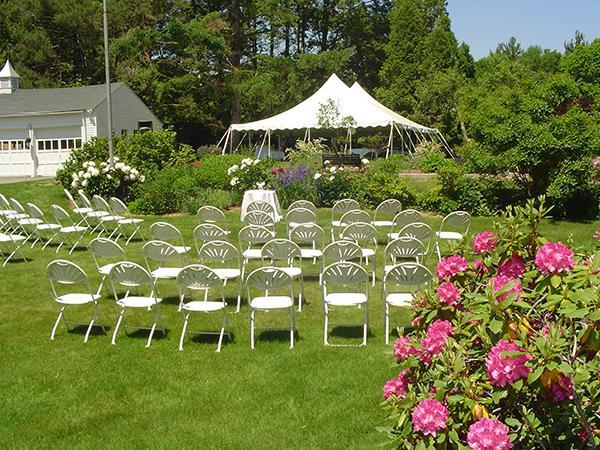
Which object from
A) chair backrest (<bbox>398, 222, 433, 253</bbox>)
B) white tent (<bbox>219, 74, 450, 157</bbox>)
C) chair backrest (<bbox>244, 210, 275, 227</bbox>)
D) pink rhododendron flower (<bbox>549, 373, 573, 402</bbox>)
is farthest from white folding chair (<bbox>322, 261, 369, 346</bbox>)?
white tent (<bbox>219, 74, 450, 157</bbox>)

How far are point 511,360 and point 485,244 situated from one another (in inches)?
39.9

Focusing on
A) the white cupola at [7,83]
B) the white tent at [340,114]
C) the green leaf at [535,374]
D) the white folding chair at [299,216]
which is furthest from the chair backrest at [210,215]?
A: the white cupola at [7,83]

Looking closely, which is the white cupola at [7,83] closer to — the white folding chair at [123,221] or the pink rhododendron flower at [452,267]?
the white folding chair at [123,221]

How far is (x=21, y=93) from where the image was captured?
104 ft

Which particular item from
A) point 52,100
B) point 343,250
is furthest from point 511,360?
point 52,100

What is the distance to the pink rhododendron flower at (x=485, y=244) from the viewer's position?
3.32m

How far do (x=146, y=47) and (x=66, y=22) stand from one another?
24.2 ft

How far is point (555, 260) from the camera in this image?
2641mm

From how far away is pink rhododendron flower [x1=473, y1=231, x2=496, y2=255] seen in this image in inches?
131

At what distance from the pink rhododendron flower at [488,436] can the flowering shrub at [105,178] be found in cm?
1564

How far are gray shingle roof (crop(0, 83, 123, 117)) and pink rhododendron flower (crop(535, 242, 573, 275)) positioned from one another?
2652 centimetres

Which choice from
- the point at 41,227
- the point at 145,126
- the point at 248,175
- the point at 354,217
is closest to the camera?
the point at 354,217

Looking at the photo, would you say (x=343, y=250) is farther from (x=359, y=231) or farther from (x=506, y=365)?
(x=506, y=365)

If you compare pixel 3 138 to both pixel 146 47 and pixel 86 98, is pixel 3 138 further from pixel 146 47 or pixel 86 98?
pixel 146 47
